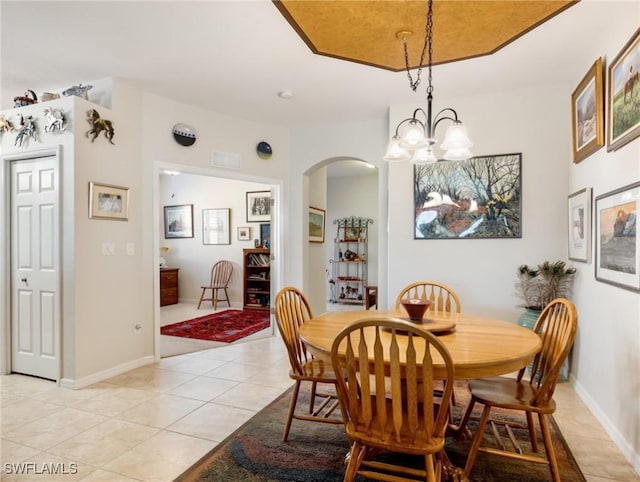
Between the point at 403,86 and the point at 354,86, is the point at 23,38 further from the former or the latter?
the point at 403,86

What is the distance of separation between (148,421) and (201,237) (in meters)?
5.47

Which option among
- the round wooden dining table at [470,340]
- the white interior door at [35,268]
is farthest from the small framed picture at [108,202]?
the round wooden dining table at [470,340]

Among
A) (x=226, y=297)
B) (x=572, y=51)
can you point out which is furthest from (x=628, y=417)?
(x=226, y=297)

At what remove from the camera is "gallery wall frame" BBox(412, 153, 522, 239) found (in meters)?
3.59

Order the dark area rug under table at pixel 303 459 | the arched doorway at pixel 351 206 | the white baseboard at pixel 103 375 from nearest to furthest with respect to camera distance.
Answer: the dark area rug under table at pixel 303 459 < the white baseboard at pixel 103 375 < the arched doorway at pixel 351 206

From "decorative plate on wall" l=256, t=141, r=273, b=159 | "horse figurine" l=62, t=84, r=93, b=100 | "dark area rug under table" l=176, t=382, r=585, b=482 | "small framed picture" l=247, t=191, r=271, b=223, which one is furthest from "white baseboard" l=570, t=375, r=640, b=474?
"small framed picture" l=247, t=191, r=271, b=223

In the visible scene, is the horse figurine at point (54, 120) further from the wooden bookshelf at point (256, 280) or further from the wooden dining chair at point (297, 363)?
the wooden bookshelf at point (256, 280)

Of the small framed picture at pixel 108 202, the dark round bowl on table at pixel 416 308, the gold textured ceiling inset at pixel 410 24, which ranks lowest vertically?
the dark round bowl on table at pixel 416 308

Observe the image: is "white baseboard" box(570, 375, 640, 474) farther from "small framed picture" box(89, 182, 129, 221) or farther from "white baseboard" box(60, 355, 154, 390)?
"small framed picture" box(89, 182, 129, 221)

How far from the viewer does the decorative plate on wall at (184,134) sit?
3998 millimetres

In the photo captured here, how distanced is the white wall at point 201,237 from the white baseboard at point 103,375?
11.6 feet

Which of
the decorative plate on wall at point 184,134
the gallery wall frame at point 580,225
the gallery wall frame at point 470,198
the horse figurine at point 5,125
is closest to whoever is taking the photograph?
the gallery wall frame at point 580,225

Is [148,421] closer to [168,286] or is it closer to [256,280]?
[256,280]

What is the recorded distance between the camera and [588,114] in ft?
9.31
